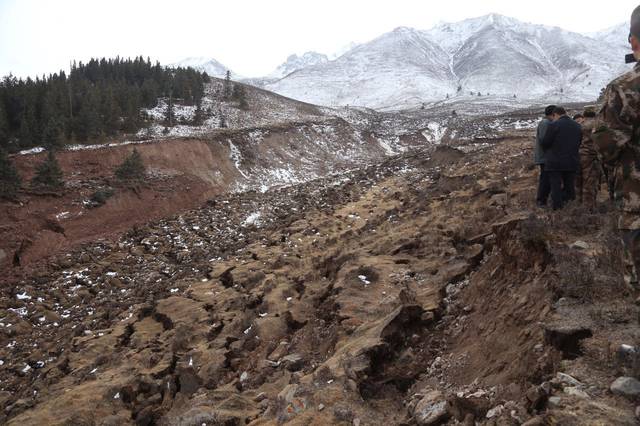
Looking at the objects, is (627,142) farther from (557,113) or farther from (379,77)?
(379,77)

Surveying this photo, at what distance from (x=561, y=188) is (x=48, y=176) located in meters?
20.5

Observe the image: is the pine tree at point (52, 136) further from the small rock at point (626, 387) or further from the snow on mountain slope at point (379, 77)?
the snow on mountain slope at point (379, 77)

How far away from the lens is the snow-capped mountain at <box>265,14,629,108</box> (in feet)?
311

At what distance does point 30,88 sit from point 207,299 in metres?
29.6

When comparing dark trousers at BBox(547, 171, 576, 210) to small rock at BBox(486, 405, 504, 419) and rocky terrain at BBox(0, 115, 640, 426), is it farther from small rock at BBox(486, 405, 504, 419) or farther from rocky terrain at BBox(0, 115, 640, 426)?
small rock at BBox(486, 405, 504, 419)

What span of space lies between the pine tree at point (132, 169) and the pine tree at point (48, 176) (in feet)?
9.35

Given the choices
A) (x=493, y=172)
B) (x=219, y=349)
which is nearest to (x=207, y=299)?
(x=219, y=349)

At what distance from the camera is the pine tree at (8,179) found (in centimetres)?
1822

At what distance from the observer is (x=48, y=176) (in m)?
19.9

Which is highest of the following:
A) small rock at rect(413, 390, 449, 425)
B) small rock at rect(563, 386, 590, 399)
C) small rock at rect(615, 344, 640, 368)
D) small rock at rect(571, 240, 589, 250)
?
small rock at rect(571, 240, 589, 250)

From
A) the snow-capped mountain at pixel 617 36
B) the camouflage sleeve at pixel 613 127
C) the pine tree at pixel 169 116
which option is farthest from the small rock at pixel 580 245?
the snow-capped mountain at pixel 617 36

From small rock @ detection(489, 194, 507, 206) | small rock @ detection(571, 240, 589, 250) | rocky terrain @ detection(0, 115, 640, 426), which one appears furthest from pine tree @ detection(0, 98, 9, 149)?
small rock @ detection(571, 240, 589, 250)

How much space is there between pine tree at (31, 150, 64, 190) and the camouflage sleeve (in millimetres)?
21546

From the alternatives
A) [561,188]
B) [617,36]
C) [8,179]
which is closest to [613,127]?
[561,188]
